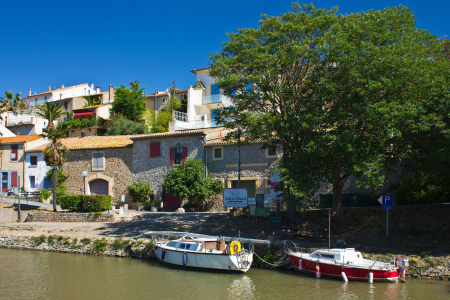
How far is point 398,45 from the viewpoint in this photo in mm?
17859

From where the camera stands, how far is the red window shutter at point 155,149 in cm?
3473

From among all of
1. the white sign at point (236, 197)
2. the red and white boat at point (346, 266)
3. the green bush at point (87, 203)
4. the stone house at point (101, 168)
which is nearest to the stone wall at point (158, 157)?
the stone house at point (101, 168)

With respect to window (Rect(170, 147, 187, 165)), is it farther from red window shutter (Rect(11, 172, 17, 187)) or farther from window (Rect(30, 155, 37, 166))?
red window shutter (Rect(11, 172, 17, 187))

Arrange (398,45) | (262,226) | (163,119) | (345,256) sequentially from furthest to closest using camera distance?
(163,119), (262,226), (398,45), (345,256)

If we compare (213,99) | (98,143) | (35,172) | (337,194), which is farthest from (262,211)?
(35,172)

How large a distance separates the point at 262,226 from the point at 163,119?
1099 inches

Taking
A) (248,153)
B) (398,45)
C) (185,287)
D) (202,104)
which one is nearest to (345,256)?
(185,287)

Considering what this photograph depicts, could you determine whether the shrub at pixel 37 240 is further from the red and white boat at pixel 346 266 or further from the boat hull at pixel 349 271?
the boat hull at pixel 349 271

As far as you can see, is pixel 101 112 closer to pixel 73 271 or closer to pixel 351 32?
pixel 73 271

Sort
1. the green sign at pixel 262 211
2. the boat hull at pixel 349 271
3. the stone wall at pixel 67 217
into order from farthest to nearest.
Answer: the stone wall at pixel 67 217 → the green sign at pixel 262 211 → the boat hull at pixel 349 271

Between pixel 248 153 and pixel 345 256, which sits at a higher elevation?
pixel 248 153

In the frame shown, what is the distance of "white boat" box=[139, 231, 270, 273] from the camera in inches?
705

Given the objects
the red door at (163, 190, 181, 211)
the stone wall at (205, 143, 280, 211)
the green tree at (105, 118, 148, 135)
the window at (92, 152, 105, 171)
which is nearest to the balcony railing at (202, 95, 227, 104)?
the green tree at (105, 118, 148, 135)

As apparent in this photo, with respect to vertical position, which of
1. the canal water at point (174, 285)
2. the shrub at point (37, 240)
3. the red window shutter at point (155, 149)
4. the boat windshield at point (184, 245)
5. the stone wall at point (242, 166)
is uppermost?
the red window shutter at point (155, 149)
